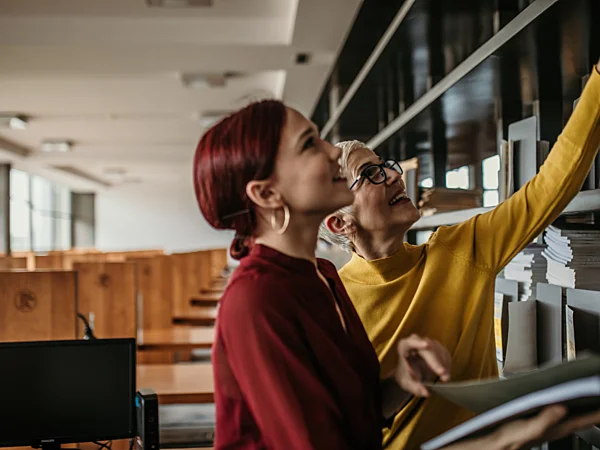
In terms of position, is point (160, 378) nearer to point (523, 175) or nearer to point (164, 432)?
point (164, 432)

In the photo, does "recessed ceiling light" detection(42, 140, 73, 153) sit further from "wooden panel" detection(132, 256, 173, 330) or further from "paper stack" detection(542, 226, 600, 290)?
"paper stack" detection(542, 226, 600, 290)

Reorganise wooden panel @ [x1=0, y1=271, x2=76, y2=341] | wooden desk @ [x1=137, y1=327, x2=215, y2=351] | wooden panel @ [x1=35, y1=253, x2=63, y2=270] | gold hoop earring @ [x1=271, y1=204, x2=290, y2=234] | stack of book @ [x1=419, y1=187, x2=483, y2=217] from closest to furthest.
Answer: gold hoop earring @ [x1=271, y1=204, x2=290, y2=234] → wooden panel @ [x1=0, y1=271, x2=76, y2=341] → stack of book @ [x1=419, y1=187, x2=483, y2=217] → wooden desk @ [x1=137, y1=327, x2=215, y2=351] → wooden panel @ [x1=35, y1=253, x2=63, y2=270]

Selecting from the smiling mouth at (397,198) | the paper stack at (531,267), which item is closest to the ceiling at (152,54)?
the paper stack at (531,267)

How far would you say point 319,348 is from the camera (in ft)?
2.67

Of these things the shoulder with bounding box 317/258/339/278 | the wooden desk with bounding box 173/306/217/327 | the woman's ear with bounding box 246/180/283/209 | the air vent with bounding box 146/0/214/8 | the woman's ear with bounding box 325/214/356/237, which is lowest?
the wooden desk with bounding box 173/306/217/327

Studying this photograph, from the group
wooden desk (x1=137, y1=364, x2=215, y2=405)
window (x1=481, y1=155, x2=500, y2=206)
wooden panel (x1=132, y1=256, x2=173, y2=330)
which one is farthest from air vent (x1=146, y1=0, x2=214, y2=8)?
wooden desk (x1=137, y1=364, x2=215, y2=405)

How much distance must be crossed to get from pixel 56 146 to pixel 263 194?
9491 millimetres

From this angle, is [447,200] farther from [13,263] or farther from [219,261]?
[219,261]

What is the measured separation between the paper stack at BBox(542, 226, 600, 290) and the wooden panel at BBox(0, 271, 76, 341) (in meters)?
1.63

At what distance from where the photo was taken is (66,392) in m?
1.62

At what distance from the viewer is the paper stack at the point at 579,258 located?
1.38 m

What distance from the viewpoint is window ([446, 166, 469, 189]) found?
331 cm

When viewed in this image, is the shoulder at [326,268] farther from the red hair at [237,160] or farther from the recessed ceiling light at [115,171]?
the recessed ceiling light at [115,171]

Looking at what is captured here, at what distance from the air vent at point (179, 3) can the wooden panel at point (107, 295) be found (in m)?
1.96
